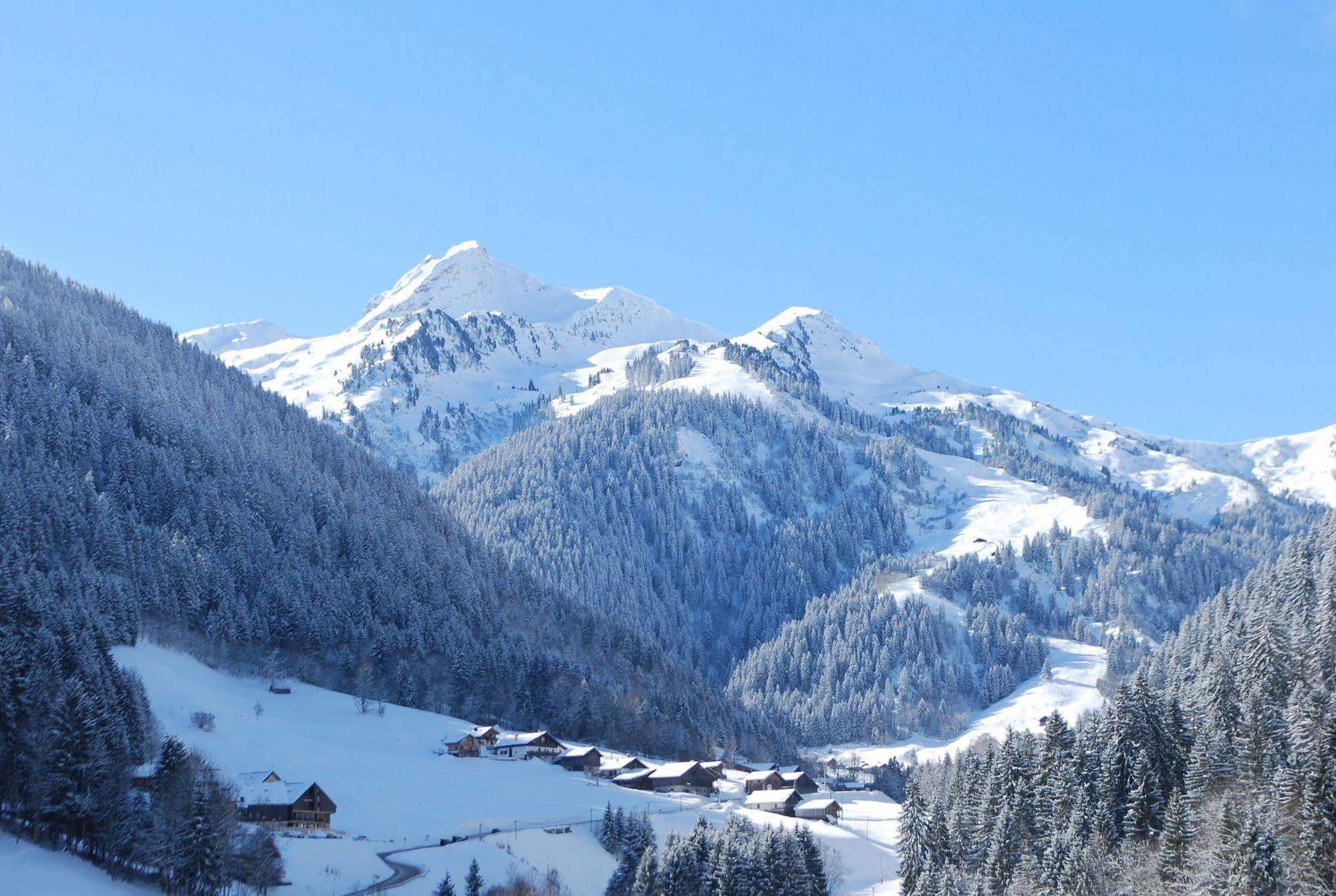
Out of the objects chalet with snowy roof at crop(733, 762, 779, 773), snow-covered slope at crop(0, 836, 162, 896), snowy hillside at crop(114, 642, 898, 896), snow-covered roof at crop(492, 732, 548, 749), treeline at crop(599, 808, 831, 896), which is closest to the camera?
snow-covered slope at crop(0, 836, 162, 896)

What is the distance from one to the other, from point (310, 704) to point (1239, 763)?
277 ft

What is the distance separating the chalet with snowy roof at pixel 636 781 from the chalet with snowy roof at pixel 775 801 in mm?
9454

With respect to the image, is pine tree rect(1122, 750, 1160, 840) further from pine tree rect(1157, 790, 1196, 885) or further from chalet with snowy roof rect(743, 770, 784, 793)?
chalet with snowy roof rect(743, 770, 784, 793)

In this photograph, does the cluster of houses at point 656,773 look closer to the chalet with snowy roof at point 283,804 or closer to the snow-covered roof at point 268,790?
the snow-covered roof at point 268,790

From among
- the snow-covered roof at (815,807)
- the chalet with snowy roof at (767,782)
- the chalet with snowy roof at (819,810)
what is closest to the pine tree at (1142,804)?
the chalet with snowy roof at (819,810)

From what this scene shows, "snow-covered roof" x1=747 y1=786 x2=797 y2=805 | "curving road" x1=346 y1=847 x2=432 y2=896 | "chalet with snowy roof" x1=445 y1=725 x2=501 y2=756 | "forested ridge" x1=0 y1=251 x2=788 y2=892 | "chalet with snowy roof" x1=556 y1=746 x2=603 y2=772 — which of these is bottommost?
"curving road" x1=346 y1=847 x2=432 y2=896

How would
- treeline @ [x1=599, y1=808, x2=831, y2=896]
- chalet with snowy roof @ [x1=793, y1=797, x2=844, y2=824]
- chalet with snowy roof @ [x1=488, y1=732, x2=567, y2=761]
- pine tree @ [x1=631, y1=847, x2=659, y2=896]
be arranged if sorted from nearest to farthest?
pine tree @ [x1=631, y1=847, x2=659, y2=896] < treeline @ [x1=599, y1=808, x2=831, y2=896] < chalet with snowy roof @ [x1=793, y1=797, x2=844, y2=824] < chalet with snowy roof @ [x1=488, y1=732, x2=567, y2=761]

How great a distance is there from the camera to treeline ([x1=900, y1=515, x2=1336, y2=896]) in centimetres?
6394

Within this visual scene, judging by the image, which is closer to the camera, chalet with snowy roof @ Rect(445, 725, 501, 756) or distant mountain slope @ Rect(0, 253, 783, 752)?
chalet with snowy roof @ Rect(445, 725, 501, 756)

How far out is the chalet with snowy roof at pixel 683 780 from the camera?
121m

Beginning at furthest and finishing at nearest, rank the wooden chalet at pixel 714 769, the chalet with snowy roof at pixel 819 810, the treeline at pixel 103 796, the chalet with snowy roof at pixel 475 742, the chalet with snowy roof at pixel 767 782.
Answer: the chalet with snowy roof at pixel 767 782 → the wooden chalet at pixel 714 769 → the chalet with snowy roof at pixel 475 742 → the chalet with snowy roof at pixel 819 810 → the treeline at pixel 103 796

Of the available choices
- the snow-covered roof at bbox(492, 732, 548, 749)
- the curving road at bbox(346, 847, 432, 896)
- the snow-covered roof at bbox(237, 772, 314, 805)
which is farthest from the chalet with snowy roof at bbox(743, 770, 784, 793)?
the snow-covered roof at bbox(237, 772, 314, 805)

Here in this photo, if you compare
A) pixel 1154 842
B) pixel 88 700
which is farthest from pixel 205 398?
pixel 1154 842

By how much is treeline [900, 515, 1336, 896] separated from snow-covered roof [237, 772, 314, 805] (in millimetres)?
41722
